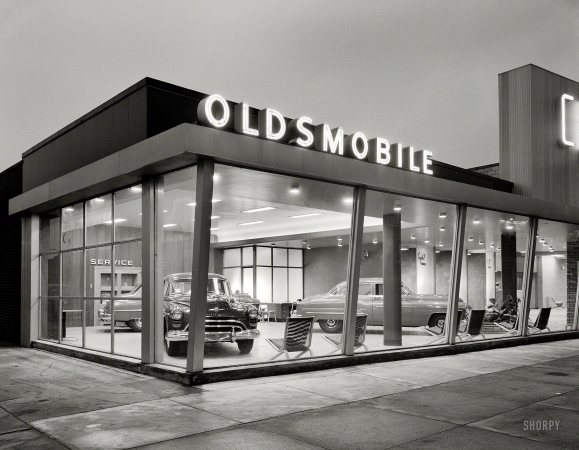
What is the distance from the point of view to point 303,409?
7.92 meters

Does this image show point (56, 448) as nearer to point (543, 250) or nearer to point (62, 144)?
point (62, 144)

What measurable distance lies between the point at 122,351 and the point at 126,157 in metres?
4.10

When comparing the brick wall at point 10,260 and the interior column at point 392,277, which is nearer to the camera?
the interior column at point 392,277

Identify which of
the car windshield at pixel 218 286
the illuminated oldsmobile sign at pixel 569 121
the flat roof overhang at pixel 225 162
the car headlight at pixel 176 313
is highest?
the illuminated oldsmobile sign at pixel 569 121

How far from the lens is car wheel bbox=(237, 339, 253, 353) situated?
37.4 ft

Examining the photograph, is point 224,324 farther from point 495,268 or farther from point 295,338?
point 495,268

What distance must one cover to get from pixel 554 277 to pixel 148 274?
14.4 m

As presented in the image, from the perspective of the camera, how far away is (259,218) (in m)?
13.4

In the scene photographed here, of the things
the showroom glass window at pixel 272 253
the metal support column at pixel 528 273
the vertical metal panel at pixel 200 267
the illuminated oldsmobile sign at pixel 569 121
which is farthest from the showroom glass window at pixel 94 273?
the illuminated oldsmobile sign at pixel 569 121

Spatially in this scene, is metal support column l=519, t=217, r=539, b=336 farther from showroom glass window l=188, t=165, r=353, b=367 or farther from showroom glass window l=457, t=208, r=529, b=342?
showroom glass window l=188, t=165, r=353, b=367

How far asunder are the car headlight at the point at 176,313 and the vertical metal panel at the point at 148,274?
371 millimetres

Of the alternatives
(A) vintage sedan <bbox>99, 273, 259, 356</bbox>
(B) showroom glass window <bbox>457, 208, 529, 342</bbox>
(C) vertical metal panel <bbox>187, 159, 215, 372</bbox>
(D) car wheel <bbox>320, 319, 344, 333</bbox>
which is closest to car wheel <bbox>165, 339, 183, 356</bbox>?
(A) vintage sedan <bbox>99, 273, 259, 356</bbox>

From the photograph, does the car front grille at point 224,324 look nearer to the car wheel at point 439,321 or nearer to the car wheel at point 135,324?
the car wheel at point 135,324

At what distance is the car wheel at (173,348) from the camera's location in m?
10.7
